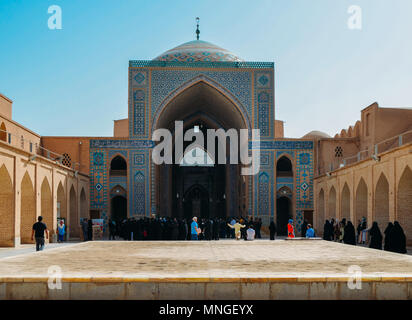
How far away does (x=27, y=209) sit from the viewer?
14.1 meters

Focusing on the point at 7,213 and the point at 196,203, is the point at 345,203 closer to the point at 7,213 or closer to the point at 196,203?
the point at 7,213

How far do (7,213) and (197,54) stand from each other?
12310mm

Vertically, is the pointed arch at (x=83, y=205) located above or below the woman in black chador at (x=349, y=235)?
above

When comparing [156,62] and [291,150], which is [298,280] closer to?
[291,150]

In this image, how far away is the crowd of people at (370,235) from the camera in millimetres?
10719

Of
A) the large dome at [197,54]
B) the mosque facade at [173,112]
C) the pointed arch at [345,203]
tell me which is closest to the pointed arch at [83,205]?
the mosque facade at [173,112]

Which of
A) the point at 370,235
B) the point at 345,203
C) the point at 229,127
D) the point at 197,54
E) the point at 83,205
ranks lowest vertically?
the point at 370,235

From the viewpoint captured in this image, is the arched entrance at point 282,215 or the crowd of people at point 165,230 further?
the arched entrance at point 282,215

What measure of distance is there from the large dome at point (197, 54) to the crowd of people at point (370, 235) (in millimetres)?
9372

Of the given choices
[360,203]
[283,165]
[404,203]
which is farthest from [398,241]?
[283,165]

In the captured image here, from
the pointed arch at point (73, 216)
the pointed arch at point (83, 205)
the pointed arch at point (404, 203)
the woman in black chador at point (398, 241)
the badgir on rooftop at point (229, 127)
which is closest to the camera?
the woman in black chador at point (398, 241)

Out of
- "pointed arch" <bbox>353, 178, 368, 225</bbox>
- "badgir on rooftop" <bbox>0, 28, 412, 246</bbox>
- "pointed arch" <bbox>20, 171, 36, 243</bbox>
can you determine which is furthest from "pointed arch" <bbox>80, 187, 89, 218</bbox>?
"pointed arch" <bbox>353, 178, 368, 225</bbox>

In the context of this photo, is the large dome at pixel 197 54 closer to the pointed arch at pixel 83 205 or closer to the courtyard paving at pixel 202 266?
the pointed arch at pixel 83 205
